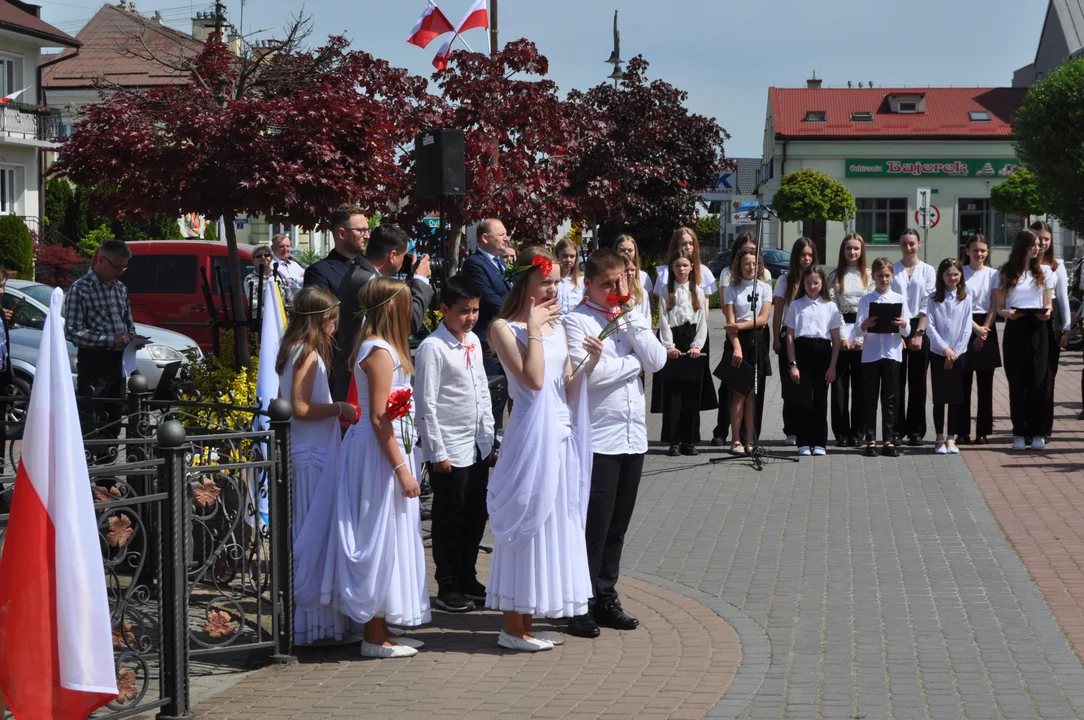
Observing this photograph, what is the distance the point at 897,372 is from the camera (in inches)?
490

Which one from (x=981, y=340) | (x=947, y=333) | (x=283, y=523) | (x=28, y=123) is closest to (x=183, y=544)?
(x=283, y=523)

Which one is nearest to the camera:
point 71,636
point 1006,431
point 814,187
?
point 71,636

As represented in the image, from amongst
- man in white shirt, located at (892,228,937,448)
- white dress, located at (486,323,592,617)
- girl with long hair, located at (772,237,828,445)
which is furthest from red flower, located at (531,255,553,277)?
man in white shirt, located at (892,228,937,448)

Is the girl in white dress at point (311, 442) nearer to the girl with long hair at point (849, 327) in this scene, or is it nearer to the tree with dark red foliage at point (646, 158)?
the girl with long hair at point (849, 327)

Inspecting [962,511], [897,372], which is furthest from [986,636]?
[897,372]

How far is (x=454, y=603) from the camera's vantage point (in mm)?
7297

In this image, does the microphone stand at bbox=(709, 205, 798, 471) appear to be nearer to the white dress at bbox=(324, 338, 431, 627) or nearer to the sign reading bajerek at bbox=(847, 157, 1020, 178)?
→ the white dress at bbox=(324, 338, 431, 627)

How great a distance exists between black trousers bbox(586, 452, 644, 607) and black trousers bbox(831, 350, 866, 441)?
609cm

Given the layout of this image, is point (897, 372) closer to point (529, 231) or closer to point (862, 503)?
point (862, 503)

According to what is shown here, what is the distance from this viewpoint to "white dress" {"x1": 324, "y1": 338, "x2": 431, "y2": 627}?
6.24 meters

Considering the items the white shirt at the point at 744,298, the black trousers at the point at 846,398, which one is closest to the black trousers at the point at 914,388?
the black trousers at the point at 846,398

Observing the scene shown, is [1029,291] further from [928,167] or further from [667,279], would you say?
[928,167]

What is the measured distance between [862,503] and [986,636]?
3.65m

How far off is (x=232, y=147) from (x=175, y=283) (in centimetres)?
1029
